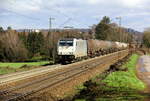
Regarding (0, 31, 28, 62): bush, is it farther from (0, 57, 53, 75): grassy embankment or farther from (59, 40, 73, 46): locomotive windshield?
(59, 40, 73, 46): locomotive windshield

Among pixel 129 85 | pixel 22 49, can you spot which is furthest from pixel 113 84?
pixel 22 49

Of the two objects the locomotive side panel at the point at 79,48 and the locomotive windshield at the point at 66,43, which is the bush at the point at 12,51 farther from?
the locomotive windshield at the point at 66,43

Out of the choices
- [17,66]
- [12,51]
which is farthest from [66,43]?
[12,51]

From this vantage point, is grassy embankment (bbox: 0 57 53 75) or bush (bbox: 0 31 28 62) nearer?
grassy embankment (bbox: 0 57 53 75)

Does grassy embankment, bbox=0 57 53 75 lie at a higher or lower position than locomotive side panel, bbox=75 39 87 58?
lower

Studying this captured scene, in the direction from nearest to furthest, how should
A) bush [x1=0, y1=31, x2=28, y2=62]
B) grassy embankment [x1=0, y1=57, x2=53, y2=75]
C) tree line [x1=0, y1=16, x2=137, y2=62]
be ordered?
grassy embankment [x1=0, y1=57, x2=53, y2=75]
tree line [x1=0, y1=16, x2=137, y2=62]
bush [x1=0, y1=31, x2=28, y2=62]

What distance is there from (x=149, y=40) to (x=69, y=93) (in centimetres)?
10702

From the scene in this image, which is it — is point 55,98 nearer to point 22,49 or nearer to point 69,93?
point 69,93

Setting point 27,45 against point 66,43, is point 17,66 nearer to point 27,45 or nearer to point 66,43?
point 66,43

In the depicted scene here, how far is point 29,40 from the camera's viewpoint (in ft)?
317

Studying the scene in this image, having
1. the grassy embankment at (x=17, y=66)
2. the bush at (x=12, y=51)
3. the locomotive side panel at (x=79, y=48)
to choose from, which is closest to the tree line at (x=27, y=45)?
the bush at (x=12, y=51)

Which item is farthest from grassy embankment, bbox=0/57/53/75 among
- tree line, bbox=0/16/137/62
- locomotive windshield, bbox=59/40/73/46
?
tree line, bbox=0/16/137/62

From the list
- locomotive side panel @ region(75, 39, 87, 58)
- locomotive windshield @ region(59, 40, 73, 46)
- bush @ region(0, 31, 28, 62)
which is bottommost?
bush @ region(0, 31, 28, 62)

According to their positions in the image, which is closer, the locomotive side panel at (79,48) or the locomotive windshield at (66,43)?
the locomotive windshield at (66,43)
